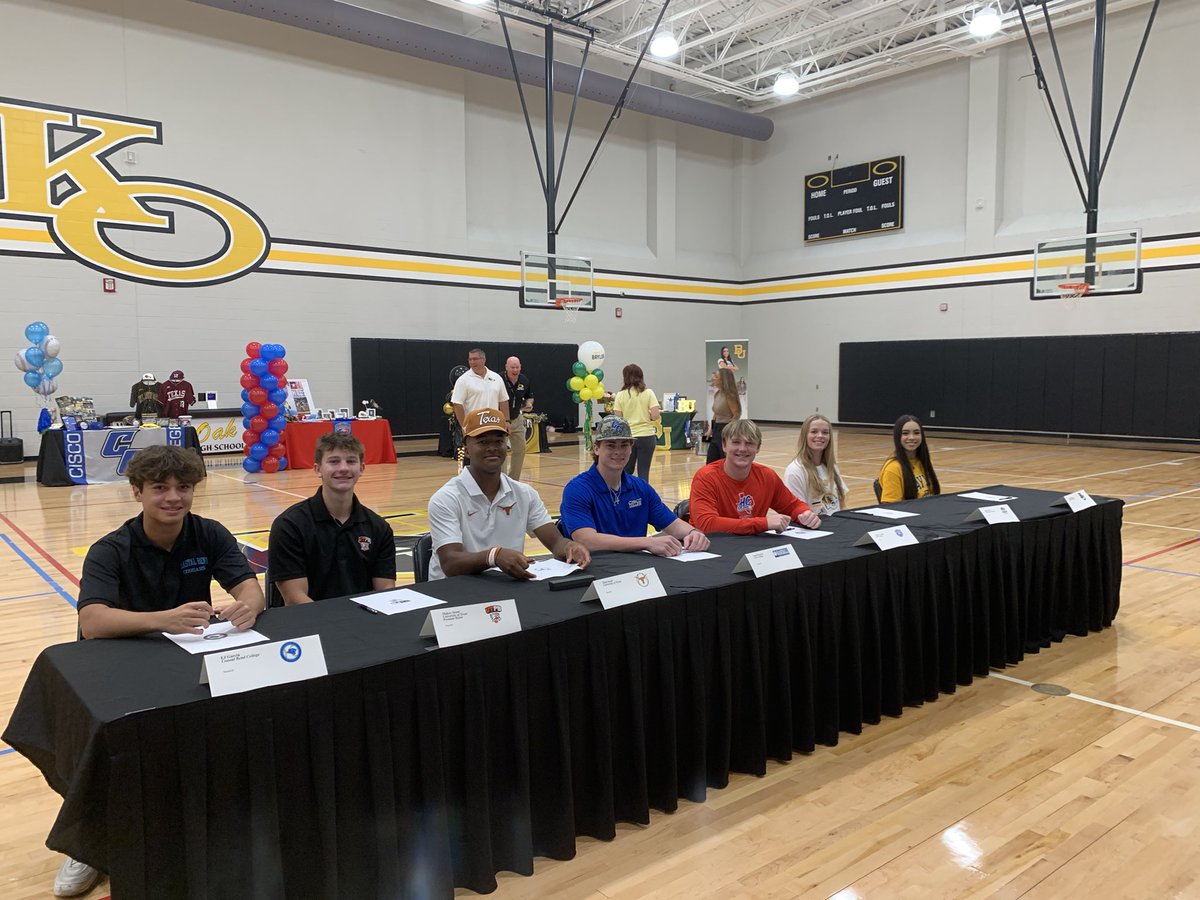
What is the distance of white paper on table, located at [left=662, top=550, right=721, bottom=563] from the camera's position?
3.03m

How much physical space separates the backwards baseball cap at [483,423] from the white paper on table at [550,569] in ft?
1.59

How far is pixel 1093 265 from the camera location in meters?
12.0

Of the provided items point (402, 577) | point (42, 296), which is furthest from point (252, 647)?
point (42, 296)

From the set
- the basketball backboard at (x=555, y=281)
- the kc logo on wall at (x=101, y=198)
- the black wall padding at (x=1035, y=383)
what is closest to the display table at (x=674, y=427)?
the basketball backboard at (x=555, y=281)

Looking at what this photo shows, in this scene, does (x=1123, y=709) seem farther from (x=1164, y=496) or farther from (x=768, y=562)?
(x=1164, y=496)

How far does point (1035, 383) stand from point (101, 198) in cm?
1556

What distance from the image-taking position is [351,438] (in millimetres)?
2971

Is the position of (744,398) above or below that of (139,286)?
below

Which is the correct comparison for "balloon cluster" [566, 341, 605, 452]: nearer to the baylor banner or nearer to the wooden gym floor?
the baylor banner

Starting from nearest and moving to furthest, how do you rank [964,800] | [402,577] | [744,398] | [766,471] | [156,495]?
[156,495], [964,800], [766,471], [402,577], [744,398]

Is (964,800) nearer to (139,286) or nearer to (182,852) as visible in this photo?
(182,852)

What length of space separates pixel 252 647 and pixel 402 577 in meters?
3.70

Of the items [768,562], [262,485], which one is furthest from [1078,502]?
[262,485]

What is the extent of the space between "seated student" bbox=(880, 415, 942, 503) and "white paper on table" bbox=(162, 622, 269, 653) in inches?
139
